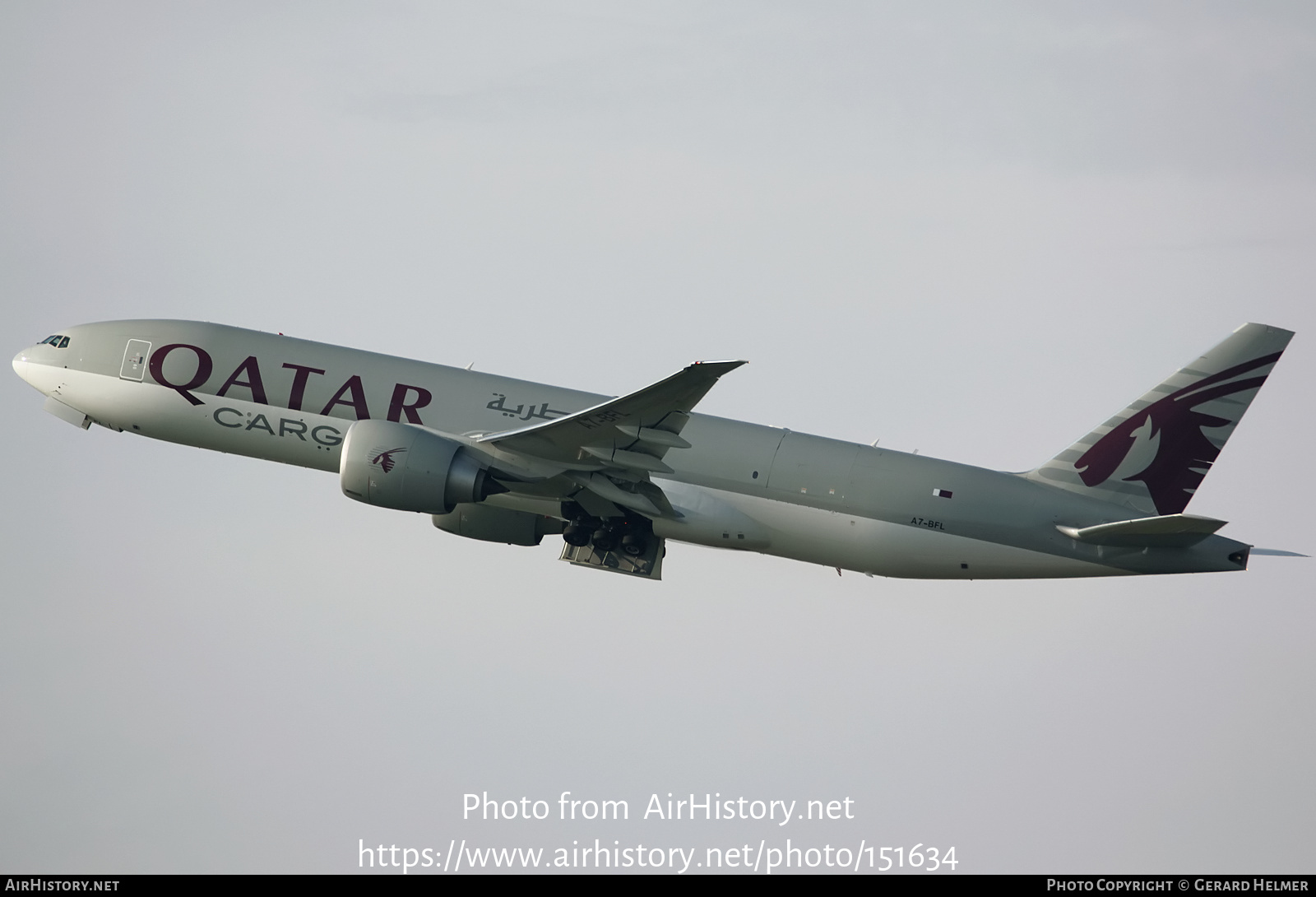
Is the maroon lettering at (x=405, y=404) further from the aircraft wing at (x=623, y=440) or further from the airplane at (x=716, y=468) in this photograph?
the aircraft wing at (x=623, y=440)

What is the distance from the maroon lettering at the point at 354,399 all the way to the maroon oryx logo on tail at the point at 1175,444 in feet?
60.2

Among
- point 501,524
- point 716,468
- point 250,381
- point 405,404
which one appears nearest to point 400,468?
point 405,404

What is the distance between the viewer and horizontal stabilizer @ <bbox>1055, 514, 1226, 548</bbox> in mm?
30797

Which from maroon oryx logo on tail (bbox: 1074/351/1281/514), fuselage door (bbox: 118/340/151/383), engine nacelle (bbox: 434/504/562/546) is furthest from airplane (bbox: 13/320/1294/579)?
engine nacelle (bbox: 434/504/562/546)

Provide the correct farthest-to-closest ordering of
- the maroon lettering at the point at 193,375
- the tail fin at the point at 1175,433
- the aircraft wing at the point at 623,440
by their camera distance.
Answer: the maroon lettering at the point at 193,375, the tail fin at the point at 1175,433, the aircraft wing at the point at 623,440

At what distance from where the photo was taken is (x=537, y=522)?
36.7 m

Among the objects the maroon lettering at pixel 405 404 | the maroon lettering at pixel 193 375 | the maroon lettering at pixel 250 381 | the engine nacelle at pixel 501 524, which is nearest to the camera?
the maroon lettering at pixel 405 404

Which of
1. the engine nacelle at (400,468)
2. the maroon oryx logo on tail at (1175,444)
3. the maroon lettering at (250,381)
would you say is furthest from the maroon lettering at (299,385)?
the maroon oryx logo on tail at (1175,444)

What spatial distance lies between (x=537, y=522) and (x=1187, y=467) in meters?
16.9

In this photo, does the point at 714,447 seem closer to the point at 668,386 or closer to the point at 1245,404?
the point at 668,386

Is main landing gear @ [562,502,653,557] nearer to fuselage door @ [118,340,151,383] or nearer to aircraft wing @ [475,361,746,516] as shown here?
aircraft wing @ [475,361,746,516]

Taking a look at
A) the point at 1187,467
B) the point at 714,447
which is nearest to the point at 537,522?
the point at 714,447

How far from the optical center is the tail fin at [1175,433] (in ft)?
112

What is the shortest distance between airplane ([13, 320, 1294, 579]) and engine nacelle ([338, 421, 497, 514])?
0.05 metres
